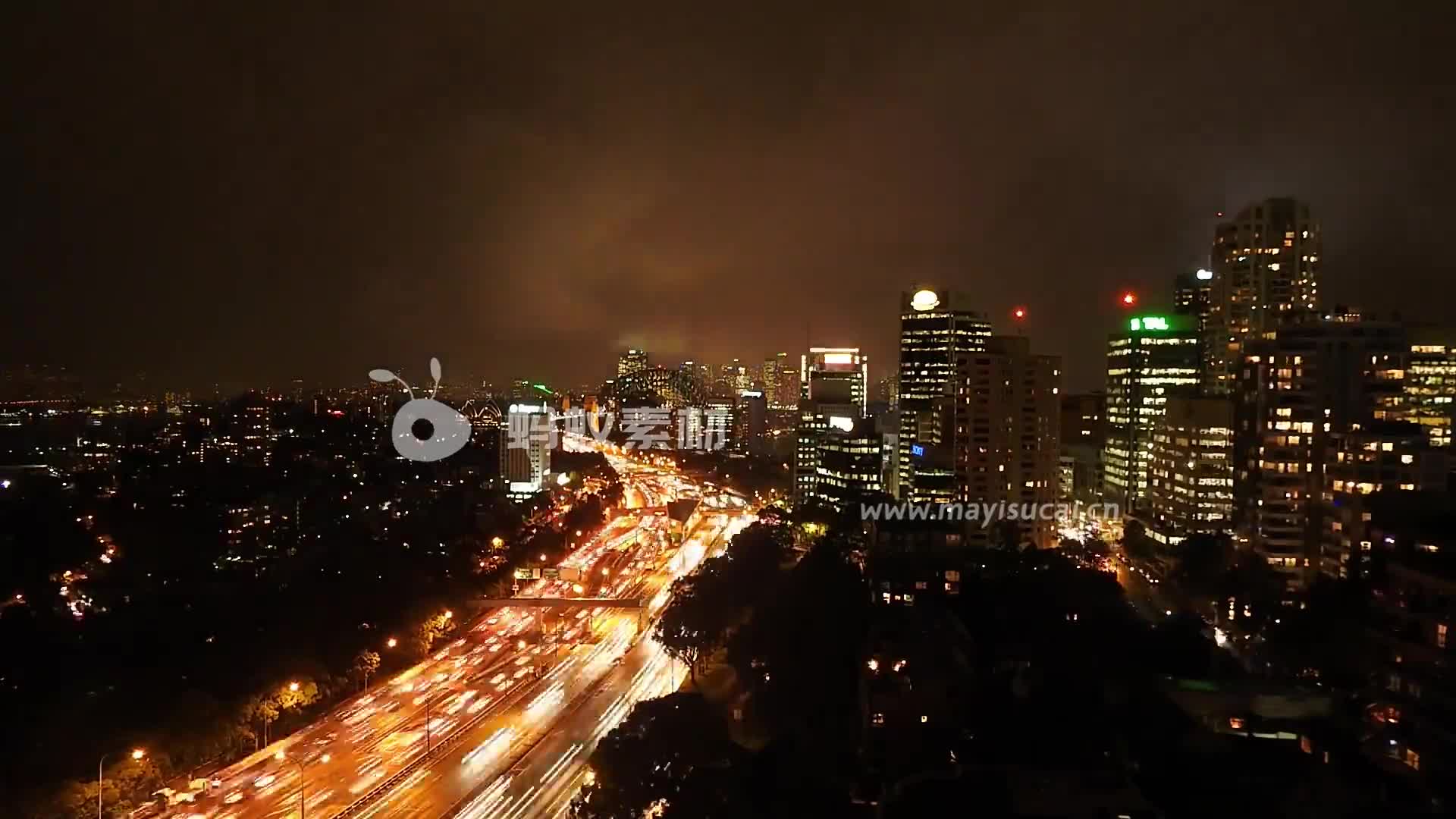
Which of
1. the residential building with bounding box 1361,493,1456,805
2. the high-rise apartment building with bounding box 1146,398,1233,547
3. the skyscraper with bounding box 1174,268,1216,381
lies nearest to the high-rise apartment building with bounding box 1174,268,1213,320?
Result: the skyscraper with bounding box 1174,268,1216,381

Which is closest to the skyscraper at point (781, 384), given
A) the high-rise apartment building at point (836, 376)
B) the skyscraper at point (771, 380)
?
the skyscraper at point (771, 380)

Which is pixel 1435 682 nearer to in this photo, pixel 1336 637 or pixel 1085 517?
pixel 1336 637

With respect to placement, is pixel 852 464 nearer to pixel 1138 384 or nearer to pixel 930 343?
pixel 930 343

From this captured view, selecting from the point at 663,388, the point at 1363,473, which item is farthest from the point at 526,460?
the point at 663,388

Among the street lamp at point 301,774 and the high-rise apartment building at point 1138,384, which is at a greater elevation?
the high-rise apartment building at point 1138,384

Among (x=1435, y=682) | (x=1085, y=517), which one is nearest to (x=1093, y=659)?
(x=1435, y=682)

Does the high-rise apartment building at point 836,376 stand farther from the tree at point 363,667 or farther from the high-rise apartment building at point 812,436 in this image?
the tree at point 363,667
